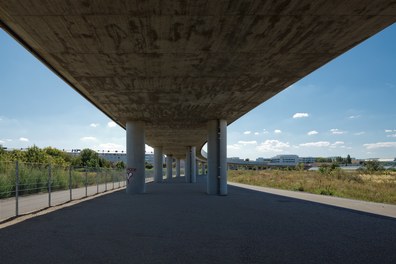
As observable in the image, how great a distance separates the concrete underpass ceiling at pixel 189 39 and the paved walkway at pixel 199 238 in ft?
18.2

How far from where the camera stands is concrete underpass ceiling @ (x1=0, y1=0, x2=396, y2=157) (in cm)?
867

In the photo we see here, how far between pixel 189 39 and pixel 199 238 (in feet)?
18.9

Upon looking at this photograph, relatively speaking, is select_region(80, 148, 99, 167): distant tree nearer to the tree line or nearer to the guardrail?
the tree line

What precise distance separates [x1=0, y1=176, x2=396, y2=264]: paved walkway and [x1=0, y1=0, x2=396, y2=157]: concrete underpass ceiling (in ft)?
18.2

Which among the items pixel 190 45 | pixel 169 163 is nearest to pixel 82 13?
pixel 190 45

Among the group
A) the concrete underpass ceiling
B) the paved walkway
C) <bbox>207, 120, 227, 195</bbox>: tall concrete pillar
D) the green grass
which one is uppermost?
the concrete underpass ceiling

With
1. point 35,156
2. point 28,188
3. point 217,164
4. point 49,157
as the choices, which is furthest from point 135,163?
point 49,157

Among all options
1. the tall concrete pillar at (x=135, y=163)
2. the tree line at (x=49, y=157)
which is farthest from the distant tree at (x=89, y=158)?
the tall concrete pillar at (x=135, y=163)

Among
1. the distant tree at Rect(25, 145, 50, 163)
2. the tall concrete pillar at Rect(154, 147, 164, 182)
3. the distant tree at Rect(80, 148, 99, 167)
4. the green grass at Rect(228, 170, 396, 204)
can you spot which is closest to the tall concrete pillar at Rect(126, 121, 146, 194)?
the green grass at Rect(228, 170, 396, 204)

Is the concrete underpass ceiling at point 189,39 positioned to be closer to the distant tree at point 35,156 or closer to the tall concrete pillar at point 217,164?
the tall concrete pillar at point 217,164

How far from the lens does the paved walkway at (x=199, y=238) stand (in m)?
7.00

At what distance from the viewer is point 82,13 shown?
889cm

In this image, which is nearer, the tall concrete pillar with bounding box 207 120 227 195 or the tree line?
the tall concrete pillar with bounding box 207 120 227 195

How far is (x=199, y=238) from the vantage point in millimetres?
8898
